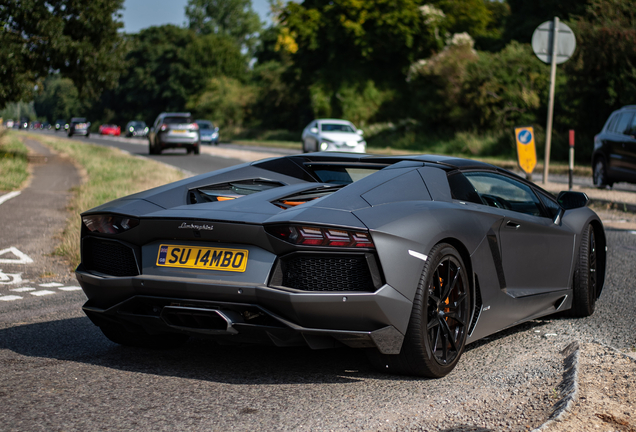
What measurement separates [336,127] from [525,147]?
42.3ft

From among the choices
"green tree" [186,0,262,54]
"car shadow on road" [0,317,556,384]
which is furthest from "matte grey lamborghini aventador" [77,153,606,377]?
"green tree" [186,0,262,54]

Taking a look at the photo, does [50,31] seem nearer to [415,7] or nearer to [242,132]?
[415,7]

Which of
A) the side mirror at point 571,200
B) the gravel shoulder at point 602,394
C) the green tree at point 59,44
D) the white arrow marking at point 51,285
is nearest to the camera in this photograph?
the gravel shoulder at point 602,394

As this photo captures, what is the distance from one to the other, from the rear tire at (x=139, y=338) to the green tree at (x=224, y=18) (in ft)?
352

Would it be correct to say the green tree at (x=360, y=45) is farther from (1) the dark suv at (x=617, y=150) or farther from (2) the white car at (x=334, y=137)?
(1) the dark suv at (x=617, y=150)

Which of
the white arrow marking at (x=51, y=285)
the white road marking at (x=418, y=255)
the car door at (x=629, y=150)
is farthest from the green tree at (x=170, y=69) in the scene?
the white road marking at (x=418, y=255)

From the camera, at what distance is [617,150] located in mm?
14914

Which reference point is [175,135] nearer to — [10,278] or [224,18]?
[10,278]

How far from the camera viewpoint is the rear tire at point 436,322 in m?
3.76

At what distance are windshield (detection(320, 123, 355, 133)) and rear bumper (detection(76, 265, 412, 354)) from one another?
2497cm

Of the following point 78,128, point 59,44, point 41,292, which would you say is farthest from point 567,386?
point 78,128

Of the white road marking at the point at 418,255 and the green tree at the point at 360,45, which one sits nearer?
the white road marking at the point at 418,255

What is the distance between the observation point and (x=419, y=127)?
3956 centimetres

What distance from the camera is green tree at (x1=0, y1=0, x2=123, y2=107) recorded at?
21.4 metres
